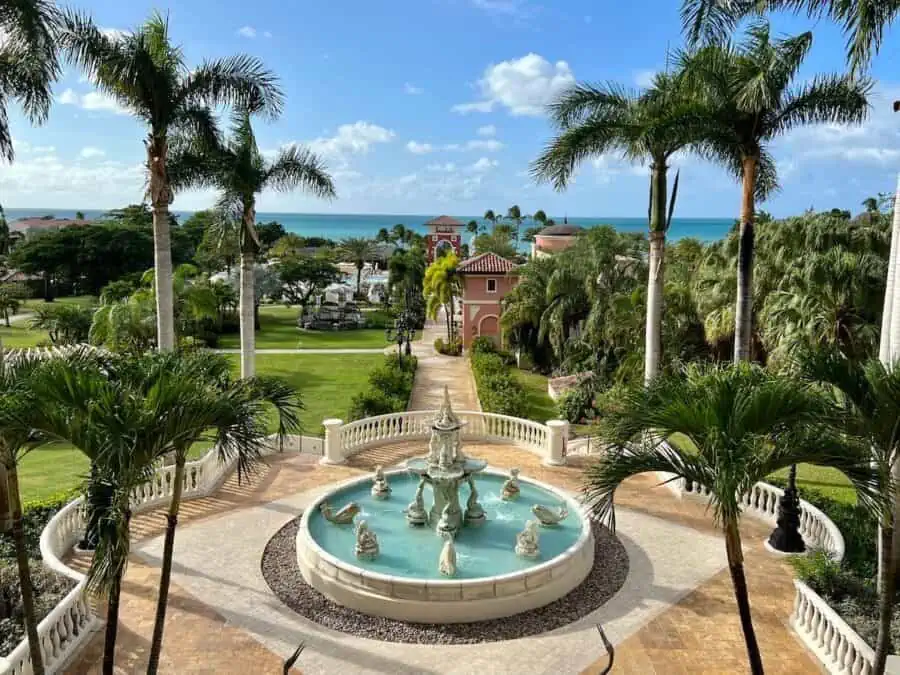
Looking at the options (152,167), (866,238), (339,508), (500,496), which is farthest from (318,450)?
(866,238)

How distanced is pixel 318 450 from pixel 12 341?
34.3 metres

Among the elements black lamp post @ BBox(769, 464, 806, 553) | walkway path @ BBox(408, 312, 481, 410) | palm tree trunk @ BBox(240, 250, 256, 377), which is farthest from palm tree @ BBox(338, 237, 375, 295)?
black lamp post @ BBox(769, 464, 806, 553)

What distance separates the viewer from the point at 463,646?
9.73m

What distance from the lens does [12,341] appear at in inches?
1697

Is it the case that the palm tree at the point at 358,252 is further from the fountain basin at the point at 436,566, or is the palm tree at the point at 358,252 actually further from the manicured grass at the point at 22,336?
the fountain basin at the point at 436,566

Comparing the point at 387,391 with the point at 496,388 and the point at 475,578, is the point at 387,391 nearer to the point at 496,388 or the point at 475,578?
the point at 496,388

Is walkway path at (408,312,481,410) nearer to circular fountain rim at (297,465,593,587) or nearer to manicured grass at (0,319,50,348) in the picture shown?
circular fountain rim at (297,465,593,587)

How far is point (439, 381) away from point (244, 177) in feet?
57.3

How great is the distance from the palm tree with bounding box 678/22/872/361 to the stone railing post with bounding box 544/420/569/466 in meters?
4.82

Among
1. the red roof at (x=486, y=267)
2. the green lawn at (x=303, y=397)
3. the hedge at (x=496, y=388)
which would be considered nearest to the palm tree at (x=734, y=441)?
the green lawn at (x=303, y=397)

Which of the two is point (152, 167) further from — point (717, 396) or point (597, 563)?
point (717, 396)

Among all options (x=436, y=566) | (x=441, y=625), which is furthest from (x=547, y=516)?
(x=441, y=625)

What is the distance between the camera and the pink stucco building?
1641 inches

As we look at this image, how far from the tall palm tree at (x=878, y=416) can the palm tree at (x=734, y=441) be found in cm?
24
